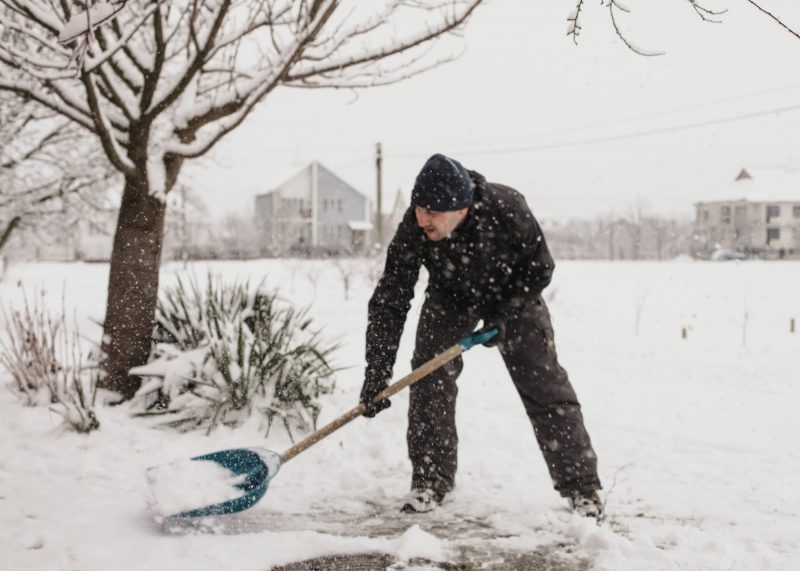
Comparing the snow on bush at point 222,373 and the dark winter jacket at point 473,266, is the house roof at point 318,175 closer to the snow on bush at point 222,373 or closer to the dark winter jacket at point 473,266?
the snow on bush at point 222,373

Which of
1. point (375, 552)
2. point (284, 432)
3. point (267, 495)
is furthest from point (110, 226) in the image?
point (375, 552)

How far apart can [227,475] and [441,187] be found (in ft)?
5.46

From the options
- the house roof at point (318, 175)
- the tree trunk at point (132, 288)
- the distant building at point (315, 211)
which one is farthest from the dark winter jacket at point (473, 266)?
the house roof at point (318, 175)

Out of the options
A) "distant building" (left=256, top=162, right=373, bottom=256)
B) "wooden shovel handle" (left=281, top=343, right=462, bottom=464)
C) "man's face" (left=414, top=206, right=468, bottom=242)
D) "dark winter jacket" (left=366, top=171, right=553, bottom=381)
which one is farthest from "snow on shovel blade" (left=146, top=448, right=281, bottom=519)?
"distant building" (left=256, top=162, right=373, bottom=256)

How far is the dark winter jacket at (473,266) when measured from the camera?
10.1ft

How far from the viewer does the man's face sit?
9.65ft

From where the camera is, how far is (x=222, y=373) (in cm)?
446

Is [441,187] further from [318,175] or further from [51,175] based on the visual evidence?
[318,175]

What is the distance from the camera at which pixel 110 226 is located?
1401 cm

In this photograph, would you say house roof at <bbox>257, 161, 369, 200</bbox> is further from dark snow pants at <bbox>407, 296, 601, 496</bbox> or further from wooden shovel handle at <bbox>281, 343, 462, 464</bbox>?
wooden shovel handle at <bbox>281, 343, 462, 464</bbox>

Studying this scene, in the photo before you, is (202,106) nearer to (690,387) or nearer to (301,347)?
(301,347)

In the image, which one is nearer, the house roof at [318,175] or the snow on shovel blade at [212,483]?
the snow on shovel blade at [212,483]

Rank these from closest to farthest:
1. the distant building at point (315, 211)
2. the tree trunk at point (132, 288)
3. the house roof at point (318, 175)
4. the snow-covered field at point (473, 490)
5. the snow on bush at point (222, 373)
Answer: the snow-covered field at point (473, 490) < the snow on bush at point (222, 373) < the tree trunk at point (132, 288) < the distant building at point (315, 211) < the house roof at point (318, 175)

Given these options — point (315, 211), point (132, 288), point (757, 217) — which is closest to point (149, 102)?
point (132, 288)
